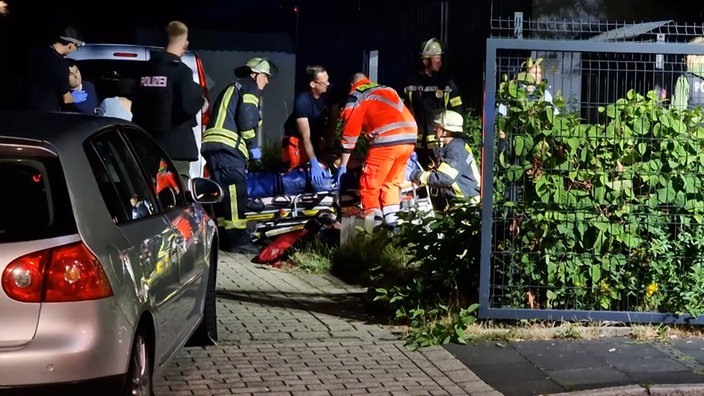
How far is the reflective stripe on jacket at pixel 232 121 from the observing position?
37.1 feet

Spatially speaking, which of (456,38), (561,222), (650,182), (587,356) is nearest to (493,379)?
(587,356)

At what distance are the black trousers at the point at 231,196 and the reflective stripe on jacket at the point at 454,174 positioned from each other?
180cm

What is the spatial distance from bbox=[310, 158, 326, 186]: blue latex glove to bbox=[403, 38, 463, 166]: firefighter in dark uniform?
1.50m

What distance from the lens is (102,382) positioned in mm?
4633

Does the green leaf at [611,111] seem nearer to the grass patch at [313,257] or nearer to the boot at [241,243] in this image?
the grass patch at [313,257]

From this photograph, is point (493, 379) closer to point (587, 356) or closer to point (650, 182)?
point (587, 356)

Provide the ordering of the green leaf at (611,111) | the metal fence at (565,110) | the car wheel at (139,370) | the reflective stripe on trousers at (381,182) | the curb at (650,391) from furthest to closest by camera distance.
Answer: the reflective stripe on trousers at (381,182)
the green leaf at (611,111)
the metal fence at (565,110)
the curb at (650,391)
the car wheel at (139,370)

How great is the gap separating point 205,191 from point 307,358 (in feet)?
3.93

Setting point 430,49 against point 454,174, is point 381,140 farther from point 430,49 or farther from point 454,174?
point 430,49

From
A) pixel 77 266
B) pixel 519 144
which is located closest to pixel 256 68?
pixel 519 144

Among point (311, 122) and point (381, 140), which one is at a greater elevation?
point (311, 122)

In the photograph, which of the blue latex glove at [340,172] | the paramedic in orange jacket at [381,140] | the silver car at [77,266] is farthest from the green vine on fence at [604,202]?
the blue latex glove at [340,172]

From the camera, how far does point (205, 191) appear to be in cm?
692

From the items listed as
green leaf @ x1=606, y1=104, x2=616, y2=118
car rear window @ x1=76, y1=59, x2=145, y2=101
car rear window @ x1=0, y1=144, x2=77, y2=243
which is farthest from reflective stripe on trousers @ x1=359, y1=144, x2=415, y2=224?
car rear window @ x1=0, y1=144, x2=77, y2=243
